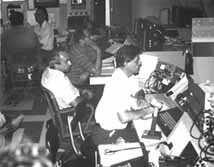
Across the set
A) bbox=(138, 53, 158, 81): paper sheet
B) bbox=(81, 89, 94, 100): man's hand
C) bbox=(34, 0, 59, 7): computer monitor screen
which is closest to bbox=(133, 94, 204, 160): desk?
bbox=(138, 53, 158, 81): paper sheet

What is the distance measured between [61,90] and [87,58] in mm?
1025

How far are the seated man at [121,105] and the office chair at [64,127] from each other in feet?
1.20

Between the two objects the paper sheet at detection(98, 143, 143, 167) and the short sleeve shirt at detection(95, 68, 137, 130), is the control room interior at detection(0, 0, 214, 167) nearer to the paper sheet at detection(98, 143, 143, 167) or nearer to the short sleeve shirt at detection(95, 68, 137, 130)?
the paper sheet at detection(98, 143, 143, 167)

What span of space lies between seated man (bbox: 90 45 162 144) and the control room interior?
11 centimetres

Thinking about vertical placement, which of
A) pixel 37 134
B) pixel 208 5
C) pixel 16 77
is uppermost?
pixel 208 5

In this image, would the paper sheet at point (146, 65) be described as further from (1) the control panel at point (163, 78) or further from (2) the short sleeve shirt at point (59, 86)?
(2) the short sleeve shirt at point (59, 86)

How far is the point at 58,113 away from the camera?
296 centimetres

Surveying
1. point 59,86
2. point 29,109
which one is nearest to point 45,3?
point 29,109

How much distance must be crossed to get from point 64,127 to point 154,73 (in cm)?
86

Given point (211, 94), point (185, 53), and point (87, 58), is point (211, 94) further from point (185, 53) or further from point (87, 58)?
point (87, 58)

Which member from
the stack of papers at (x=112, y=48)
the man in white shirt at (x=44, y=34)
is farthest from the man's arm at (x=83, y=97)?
the man in white shirt at (x=44, y=34)

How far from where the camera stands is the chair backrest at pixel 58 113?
2910mm

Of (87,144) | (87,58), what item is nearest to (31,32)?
(87,58)

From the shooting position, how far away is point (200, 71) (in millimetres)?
3092
